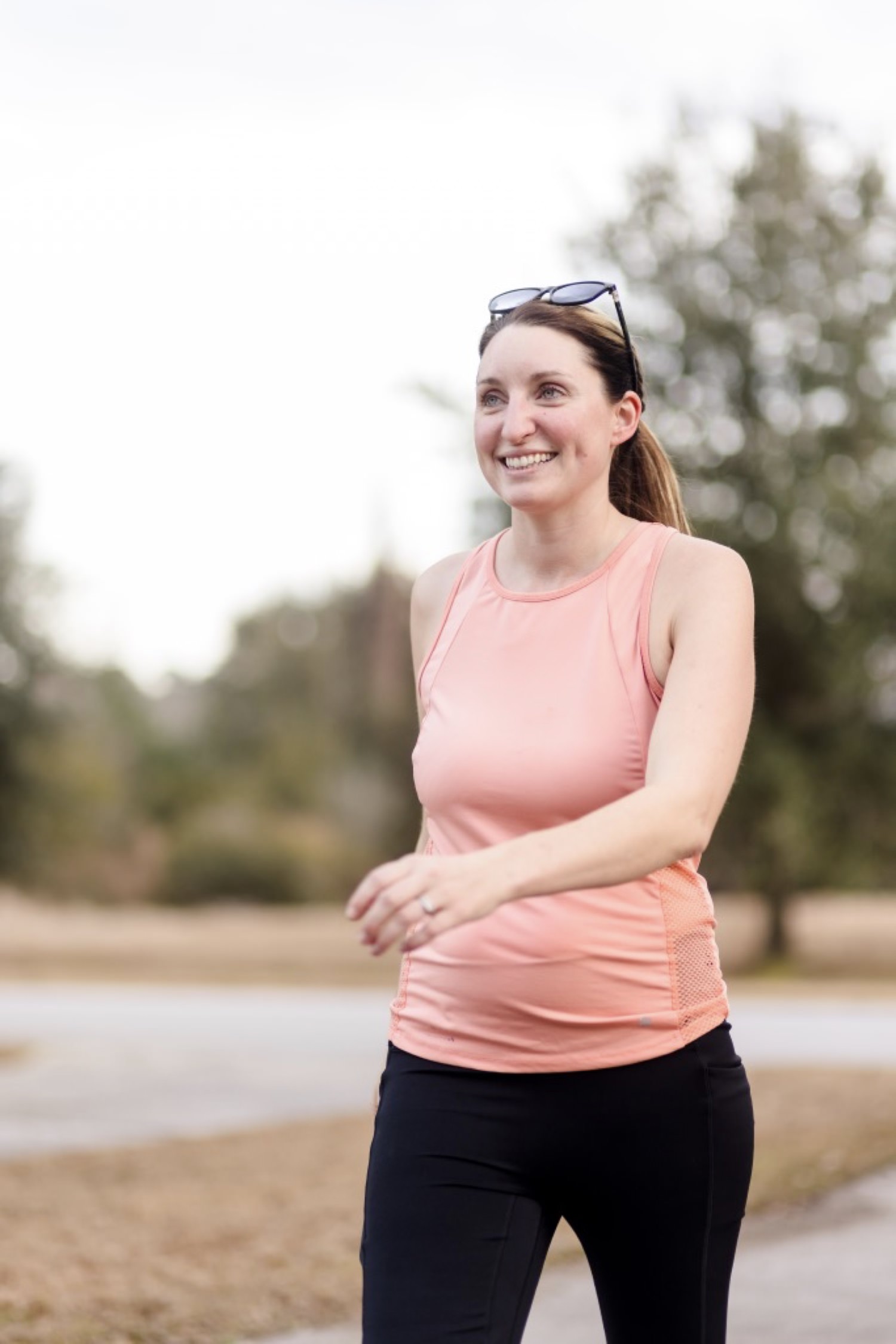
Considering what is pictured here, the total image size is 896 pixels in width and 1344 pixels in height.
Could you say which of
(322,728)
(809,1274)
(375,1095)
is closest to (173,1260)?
(809,1274)

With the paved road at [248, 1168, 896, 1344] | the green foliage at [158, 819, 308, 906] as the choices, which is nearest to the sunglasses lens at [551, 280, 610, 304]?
the paved road at [248, 1168, 896, 1344]

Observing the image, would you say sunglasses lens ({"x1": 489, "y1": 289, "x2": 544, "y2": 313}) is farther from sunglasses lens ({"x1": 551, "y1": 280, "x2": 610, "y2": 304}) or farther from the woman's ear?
the woman's ear

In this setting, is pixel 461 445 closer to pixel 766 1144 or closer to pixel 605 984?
pixel 766 1144

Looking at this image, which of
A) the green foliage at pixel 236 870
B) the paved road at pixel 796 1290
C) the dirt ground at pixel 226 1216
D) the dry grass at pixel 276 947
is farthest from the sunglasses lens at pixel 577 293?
the green foliage at pixel 236 870

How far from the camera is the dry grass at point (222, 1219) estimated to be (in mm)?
5547

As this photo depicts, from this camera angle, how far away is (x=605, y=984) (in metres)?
2.25

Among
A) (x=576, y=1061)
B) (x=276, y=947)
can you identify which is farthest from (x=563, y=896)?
(x=276, y=947)

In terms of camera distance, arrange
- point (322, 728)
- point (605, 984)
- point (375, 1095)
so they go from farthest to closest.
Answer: point (322, 728) → point (375, 1095) → point (605, 984)

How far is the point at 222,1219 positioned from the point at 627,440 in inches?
218

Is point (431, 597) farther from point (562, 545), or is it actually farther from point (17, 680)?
point (17, 680)

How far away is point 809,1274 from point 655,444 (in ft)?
13.0

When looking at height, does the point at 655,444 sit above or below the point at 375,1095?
above

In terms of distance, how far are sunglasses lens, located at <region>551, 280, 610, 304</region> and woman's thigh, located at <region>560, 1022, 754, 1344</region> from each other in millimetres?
966

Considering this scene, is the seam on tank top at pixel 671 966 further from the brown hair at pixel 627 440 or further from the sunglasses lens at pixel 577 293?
the sunglasses lens at pixel 577 293
